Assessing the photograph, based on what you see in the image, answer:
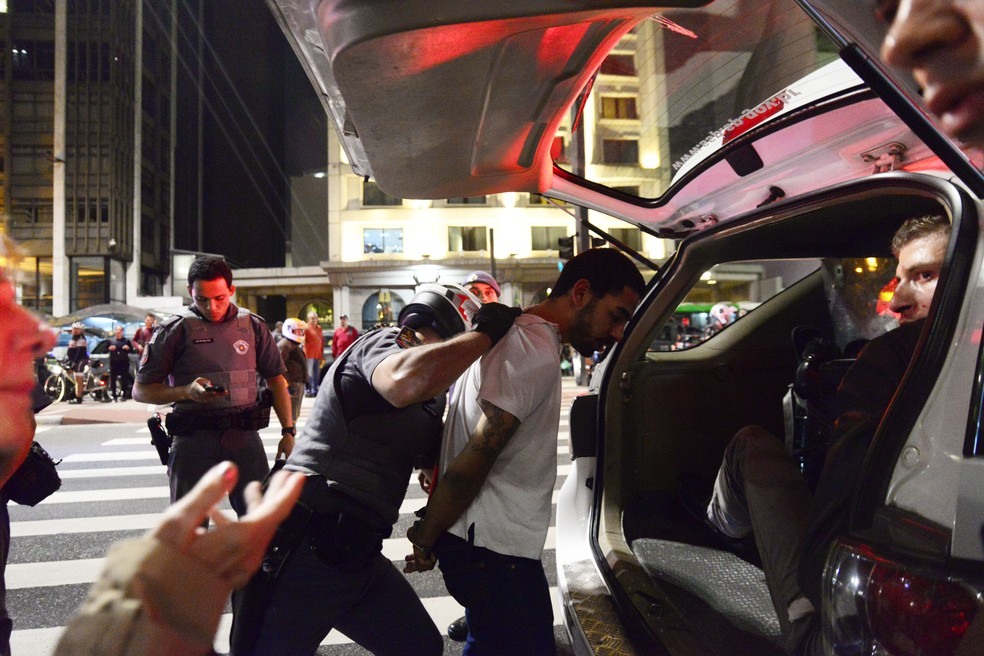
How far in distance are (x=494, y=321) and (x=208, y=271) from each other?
7.52 feet

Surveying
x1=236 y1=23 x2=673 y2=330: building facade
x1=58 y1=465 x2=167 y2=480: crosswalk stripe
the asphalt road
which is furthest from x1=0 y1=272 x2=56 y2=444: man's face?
x1=236 y1=23 x2=673 y2=330: building facade

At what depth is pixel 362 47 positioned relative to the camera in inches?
62.4

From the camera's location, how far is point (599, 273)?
233 centimetres

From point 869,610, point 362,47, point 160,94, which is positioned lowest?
point 869,610

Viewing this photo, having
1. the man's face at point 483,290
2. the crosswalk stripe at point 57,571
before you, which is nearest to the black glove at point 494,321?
the crosswalk stripe at point 57,571

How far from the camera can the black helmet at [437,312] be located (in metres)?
2.10

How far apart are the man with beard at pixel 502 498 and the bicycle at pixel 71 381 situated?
14933mm

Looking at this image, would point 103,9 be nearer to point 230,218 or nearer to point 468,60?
point 230,218

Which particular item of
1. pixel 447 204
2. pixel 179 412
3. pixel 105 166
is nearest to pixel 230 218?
pixel 105 166

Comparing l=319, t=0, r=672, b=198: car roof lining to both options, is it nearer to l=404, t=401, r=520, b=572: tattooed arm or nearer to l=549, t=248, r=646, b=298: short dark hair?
l=549, t=248, r=646, b=298: short dark hair

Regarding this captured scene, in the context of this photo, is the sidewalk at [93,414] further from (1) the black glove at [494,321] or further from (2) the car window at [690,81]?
(1) the black glove at [494,321]

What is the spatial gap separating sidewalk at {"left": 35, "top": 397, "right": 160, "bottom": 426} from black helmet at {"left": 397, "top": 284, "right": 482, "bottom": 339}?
9.66 meters

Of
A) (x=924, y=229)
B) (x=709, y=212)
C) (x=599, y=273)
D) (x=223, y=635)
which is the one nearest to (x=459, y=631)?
(x=223, y=635)

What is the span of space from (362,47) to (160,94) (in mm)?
58697
